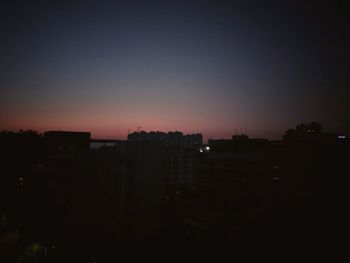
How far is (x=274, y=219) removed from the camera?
21500 mm

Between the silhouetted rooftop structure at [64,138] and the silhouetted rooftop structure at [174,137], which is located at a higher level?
the silhouetted rooftop structure at [174,137]

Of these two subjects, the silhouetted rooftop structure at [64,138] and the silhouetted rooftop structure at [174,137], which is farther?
the silhouetted rooftop structure at [174,137]

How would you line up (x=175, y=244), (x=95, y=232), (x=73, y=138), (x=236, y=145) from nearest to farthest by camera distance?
(x=175, y=244), (x=95, y=232), (x=73, y=138), (x=236, y=145)

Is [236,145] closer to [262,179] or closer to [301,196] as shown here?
[262,179]

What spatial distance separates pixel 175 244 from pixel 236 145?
30.8 metres

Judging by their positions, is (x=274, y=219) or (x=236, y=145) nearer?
(x=274, y=219)

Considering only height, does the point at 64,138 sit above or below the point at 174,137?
below

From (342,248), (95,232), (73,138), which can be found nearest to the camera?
(342,248)

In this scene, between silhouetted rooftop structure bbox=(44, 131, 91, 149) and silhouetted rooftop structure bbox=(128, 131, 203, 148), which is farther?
silhouetted rooftop structure bbox=(128, 131, 203, 148)

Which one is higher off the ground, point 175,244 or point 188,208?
point 188,208

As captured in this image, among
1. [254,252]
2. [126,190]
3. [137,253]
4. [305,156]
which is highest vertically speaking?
[305,156]

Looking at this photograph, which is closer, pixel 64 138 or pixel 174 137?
pixel 64 138

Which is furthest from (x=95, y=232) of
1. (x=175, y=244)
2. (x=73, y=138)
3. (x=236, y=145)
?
(x=236, y=145)

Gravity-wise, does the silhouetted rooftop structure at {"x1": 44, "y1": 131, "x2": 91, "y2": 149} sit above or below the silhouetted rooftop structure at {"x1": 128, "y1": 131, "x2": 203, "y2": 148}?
below
